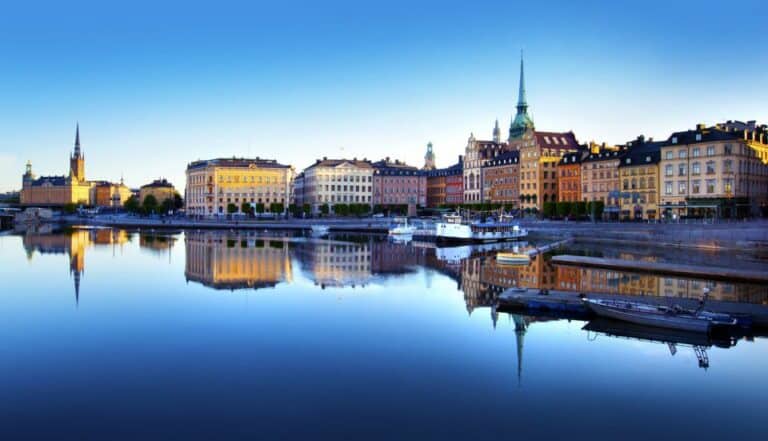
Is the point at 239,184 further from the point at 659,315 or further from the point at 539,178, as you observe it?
the point at 659,315

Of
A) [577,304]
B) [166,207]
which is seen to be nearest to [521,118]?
[166,207]

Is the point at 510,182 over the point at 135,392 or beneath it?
over

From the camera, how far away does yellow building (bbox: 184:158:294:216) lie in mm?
151250

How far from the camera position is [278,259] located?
56719mm

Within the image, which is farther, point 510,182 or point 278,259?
point 510,182

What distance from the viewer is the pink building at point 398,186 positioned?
489ft

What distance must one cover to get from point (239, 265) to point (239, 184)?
103427 mm

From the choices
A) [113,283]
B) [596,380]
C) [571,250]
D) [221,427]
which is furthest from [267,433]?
[571,250]

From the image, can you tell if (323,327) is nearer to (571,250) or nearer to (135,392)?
(135,392)

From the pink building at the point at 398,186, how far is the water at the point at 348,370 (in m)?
112

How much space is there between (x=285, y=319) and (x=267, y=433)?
13.4 m

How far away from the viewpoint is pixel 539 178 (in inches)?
4496

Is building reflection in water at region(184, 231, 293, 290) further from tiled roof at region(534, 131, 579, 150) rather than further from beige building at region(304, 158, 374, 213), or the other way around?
beige building at region(304, 158, 374, 213)

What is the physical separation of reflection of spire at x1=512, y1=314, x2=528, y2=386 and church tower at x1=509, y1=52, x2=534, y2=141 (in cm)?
11962
